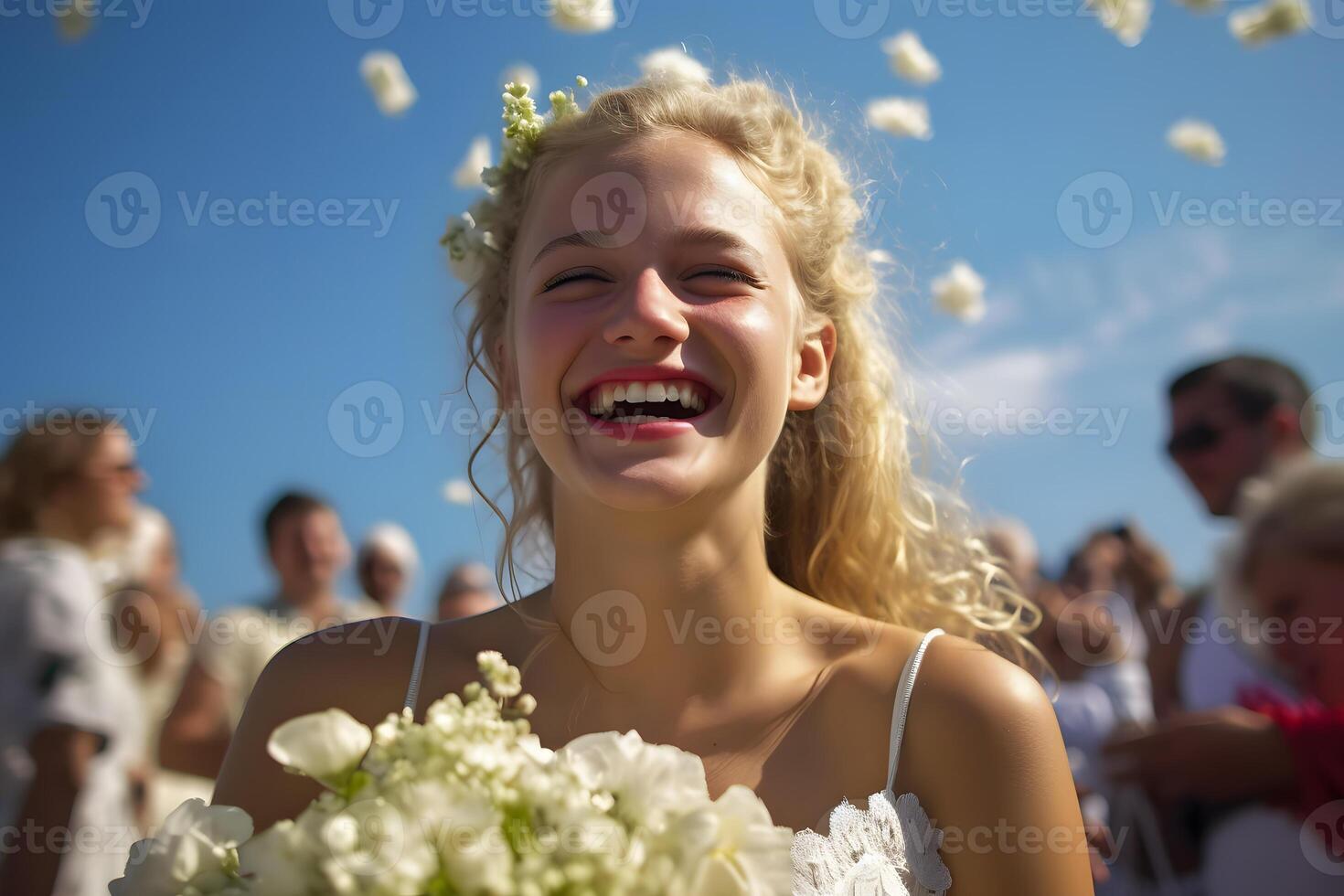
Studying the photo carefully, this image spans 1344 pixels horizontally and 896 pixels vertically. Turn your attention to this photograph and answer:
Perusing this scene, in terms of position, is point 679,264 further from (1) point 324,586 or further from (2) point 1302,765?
(1) point 324,586

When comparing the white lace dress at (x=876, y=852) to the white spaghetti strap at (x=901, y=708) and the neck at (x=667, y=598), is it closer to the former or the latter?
the white spaghetti strap at (x=901, y=708)

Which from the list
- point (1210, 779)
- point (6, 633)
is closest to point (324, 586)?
point (6, 633)

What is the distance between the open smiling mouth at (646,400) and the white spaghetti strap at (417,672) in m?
0.66

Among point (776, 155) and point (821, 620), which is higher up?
point (776, 155)

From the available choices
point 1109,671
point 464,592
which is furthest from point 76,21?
point 1109,671

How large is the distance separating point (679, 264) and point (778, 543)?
1015mm

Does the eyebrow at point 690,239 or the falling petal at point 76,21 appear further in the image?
the falling petal at point 76,21

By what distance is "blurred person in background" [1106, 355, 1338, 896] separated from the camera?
296 centimetres

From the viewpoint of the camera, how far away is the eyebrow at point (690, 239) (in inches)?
80.9

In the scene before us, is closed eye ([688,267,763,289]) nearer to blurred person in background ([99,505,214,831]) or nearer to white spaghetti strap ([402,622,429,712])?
white spaghetti strap ([402,622,429,712])

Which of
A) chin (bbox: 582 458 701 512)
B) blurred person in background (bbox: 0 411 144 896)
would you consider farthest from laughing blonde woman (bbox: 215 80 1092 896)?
blurred person in background (bbox: 0 411 144 896)

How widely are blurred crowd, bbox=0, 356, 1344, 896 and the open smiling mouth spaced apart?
1498 mm

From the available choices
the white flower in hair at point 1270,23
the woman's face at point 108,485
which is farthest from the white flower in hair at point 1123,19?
the woman's face at point 108,485

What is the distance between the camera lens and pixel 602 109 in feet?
7.93
